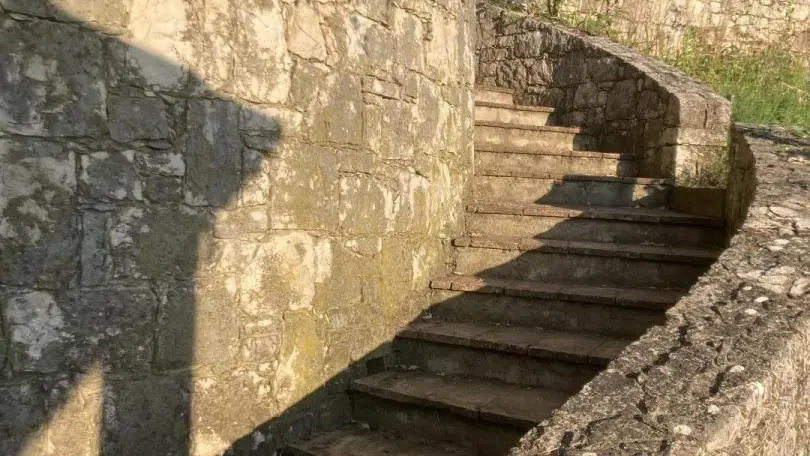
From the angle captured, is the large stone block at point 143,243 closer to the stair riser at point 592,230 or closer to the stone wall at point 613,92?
the stair riser at point 592,230

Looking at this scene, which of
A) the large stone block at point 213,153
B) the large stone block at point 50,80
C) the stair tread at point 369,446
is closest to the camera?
the large stone block at point 50,80

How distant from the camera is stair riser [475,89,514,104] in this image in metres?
6.01

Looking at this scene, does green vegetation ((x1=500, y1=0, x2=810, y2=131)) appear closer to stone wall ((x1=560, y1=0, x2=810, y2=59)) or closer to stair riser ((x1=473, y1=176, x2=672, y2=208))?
stone wall ((x1=560, y1=0, x2=810, y2=59))

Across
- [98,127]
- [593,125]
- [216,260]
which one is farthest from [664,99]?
[98,127]

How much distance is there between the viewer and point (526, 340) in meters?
3.25

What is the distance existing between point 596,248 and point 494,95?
290cm

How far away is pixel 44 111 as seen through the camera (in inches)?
81.4

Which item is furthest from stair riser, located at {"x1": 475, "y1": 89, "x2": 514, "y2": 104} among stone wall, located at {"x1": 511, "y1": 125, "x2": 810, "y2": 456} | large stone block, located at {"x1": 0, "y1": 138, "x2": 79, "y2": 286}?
large stone block, located at {"x1": 0, "y1": 138, "x2": 79, "y2": 286}

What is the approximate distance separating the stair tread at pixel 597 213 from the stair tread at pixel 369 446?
1704mm

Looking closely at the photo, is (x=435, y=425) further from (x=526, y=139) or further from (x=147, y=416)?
(x=526, y=139)

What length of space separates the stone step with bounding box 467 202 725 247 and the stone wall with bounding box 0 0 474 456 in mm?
952

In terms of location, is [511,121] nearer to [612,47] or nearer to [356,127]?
[612,47]

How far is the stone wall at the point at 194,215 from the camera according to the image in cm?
208

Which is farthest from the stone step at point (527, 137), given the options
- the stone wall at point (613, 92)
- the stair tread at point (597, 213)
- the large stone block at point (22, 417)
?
the large stone block at point (22, 417)
